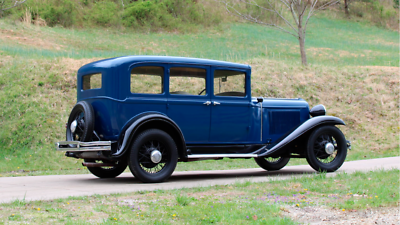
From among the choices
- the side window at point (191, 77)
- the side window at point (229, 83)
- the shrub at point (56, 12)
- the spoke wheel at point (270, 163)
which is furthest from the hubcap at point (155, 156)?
the shrub at point (56, 12)

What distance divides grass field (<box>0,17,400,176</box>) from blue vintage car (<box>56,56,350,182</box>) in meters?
2.70

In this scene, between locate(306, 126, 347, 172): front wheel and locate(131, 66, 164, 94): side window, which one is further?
locate(306, 126, 347, 172): front wheel

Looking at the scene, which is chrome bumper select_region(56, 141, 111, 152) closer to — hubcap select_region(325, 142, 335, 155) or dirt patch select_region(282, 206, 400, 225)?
dirt patch select_region(282, 206, 400, 225)

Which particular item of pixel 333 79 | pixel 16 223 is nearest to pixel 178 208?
pixel 16 223

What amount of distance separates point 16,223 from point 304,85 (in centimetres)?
1671

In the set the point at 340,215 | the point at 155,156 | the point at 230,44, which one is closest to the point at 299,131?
the point at 155,156

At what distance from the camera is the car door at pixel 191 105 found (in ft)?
25.2

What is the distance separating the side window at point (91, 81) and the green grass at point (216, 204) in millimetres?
2594

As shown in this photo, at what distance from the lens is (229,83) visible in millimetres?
8711

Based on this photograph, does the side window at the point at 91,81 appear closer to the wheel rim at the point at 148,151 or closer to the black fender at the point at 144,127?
the black fender at the point at 144,127

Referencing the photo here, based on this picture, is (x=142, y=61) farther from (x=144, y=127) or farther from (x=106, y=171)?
(x=106, y=171)

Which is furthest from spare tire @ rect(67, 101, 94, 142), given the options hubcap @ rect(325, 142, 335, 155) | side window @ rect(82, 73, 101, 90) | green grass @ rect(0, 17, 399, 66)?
green grass @ rect(0, 17, 399, 66)

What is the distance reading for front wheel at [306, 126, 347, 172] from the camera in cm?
857

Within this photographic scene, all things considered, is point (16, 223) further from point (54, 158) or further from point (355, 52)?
point (355, 52)
